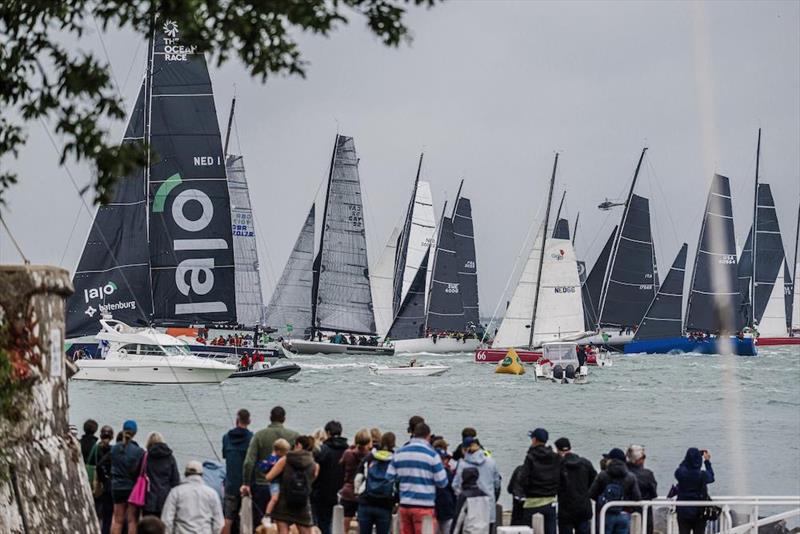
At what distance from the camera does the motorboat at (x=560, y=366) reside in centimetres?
7794

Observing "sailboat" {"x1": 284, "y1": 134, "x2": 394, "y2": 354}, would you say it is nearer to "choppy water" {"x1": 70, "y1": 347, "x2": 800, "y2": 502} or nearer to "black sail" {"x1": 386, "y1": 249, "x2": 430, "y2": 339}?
"choppy water" {"x1": 70, "y1": 347, "x2": 800, "y2": 502}

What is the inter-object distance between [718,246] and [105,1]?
94.7 metres

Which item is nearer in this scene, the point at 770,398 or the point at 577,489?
the point at 577,489

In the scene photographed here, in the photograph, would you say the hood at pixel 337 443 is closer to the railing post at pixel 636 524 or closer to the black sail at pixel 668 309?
the railing post at pixel 636 524

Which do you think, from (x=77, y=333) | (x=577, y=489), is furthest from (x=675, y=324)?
(x=577, y=489)

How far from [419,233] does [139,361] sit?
49285 mm

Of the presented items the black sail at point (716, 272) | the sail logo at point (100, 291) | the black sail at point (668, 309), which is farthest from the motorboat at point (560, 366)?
the sail logo at point (100, 291)

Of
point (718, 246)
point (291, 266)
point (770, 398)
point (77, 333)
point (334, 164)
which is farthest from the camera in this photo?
point (718, 246)

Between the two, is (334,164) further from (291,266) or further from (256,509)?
(256,509)

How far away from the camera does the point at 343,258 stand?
3506 inches

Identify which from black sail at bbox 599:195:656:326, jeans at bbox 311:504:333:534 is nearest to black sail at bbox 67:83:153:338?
black sail at bbox 599:195:656:326

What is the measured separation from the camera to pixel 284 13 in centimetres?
838

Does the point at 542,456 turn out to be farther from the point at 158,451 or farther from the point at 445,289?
the point at 445,289

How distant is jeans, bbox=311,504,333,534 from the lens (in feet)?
48.8
